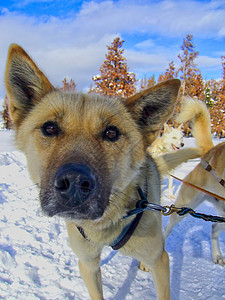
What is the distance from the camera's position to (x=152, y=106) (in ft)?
7.20

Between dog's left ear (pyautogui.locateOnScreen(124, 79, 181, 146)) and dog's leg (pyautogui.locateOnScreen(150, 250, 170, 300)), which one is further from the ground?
dog's left ear (pyautogui.locateOnScreen(124, 79, 181, 146))

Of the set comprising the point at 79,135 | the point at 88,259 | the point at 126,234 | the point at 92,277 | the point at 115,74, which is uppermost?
the point at 115,74

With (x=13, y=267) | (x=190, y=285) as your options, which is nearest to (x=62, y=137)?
(x=13, y=267)

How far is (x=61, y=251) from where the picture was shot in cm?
315

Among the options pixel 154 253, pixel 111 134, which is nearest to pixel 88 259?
pixel 154 253

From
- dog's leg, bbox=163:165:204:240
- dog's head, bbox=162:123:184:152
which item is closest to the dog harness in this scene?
dog's leg, bbox=163:165:204:240

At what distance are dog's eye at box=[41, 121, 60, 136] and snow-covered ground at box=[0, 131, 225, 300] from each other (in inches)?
21.8

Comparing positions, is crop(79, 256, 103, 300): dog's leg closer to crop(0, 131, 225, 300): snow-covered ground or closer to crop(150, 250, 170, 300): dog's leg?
crop(0, 131, 225, 300): snow-covered ground

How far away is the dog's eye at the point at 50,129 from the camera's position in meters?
1.86

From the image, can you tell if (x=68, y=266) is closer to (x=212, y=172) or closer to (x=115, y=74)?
(x=212, y=172)

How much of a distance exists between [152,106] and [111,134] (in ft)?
1.85

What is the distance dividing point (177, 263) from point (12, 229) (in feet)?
8.10

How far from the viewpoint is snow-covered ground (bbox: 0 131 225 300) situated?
94.9 inches

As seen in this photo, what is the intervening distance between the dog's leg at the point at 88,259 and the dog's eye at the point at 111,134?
0.94 m
